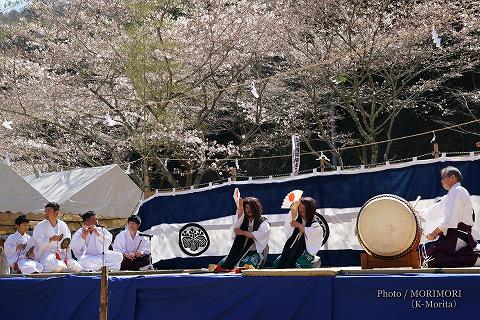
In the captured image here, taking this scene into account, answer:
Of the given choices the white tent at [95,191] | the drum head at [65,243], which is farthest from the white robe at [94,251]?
the white tent at [95,191]

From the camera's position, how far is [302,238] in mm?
6945

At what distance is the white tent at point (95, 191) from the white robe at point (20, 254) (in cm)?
399

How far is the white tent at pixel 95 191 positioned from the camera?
1371 cm

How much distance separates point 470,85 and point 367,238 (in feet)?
46.7

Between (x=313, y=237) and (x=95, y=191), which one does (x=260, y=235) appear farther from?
(x=95, y=191)

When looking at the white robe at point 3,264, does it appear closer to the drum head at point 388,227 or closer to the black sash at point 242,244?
the black sash at point 242,244

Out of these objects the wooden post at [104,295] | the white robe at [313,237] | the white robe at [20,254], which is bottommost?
the wooden post at [104,295]

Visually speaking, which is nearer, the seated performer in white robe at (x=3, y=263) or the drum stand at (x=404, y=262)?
the drum stand at (x=404, y=262)

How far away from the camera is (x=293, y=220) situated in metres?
6.93

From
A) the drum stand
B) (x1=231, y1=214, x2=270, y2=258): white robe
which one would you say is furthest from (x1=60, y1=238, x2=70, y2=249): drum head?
the drum stand

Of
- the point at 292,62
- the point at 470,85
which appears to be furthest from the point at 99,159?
the point at 470,85

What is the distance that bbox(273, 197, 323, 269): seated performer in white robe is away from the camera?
6.88 metres

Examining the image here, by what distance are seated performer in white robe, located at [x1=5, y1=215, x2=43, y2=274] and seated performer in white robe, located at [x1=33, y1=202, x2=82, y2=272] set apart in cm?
10

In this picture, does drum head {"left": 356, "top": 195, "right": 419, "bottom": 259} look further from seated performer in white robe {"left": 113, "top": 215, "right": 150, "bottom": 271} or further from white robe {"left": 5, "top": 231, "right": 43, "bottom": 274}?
white robe {"left": 5, "top": 231, "right": 43, "bottom": 274}
